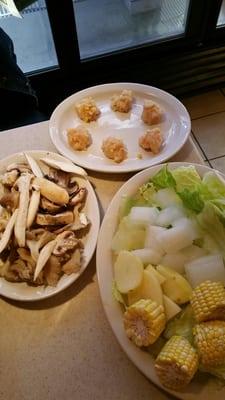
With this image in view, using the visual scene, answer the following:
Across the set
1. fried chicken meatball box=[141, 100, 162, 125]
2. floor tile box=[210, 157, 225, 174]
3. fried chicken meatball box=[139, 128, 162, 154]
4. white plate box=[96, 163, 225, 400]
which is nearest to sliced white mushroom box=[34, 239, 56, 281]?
white plate box=[96, 163, 225, 400]

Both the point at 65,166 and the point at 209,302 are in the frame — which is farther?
the point at 65,166

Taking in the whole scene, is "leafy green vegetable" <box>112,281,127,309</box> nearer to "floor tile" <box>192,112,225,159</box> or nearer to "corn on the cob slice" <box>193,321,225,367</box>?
"corn on the cob slice" <box>193,321,225,367</box>

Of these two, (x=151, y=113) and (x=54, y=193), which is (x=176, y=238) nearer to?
(x=54, y=193)

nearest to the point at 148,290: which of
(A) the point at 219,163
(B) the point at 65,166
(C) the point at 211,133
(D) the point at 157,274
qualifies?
(D) the point at 157,274

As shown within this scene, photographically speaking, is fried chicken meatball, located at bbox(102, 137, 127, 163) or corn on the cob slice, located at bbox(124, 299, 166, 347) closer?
corn on the cob slice, located at bbox(124, 299, 166, 347)

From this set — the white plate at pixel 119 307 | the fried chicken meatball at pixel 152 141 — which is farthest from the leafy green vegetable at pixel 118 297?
the fried chicken meatball at pixel 152 141

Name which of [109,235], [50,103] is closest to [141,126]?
[109,235]

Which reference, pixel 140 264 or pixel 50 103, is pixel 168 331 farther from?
pixel 50 103
